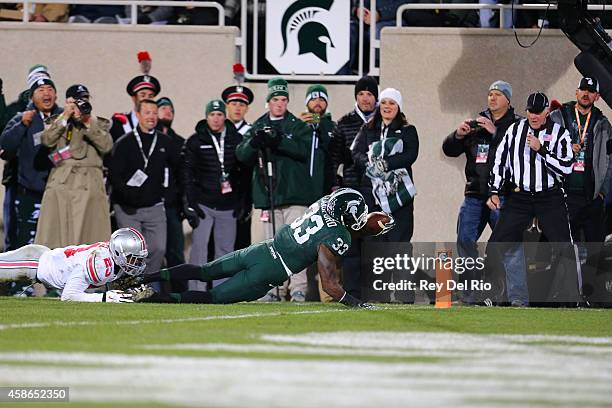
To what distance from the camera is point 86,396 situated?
500cm

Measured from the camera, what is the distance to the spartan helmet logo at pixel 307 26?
15.0 meters

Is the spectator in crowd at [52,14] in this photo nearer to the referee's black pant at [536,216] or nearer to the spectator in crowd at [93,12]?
the spectator in crowd at [93,12]

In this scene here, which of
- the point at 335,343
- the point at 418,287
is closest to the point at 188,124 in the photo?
the point at 418,287

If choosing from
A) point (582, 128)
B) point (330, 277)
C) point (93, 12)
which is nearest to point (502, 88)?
point (582, 128)

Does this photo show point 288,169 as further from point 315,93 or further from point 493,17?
point 493,17

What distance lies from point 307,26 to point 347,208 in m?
5.03

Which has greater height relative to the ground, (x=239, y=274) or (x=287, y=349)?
(x=239, y=274)

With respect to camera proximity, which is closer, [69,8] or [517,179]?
[517,179]

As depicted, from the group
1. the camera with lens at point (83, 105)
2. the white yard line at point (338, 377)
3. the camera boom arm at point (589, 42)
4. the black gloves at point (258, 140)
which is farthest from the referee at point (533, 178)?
the white yard line at point (338, 377)

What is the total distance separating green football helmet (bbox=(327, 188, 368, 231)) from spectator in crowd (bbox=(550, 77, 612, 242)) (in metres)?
3.18

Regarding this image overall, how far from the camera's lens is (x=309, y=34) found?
14984mm

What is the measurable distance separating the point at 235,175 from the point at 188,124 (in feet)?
6.47

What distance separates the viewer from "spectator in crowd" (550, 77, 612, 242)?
42.0 ft

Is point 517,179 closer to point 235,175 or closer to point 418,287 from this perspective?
point 418,287
